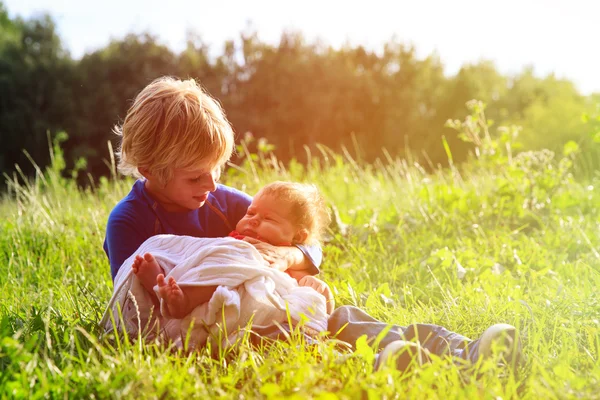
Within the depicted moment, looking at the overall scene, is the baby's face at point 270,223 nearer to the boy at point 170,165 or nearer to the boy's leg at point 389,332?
the boy at point 170,165

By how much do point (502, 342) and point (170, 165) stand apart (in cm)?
165

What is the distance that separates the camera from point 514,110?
18.7 metres

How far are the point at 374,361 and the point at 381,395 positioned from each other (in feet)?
1.37

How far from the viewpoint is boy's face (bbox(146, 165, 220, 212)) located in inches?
113

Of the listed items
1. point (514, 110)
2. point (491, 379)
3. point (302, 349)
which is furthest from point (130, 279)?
point (514, 110)

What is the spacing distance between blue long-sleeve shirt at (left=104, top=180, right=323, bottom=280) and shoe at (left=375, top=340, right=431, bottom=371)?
0.93 m

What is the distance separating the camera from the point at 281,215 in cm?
293

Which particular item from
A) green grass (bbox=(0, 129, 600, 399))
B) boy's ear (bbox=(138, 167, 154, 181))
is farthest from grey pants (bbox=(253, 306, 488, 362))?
boy's ear (bbox=(138, 167, 154, 181))

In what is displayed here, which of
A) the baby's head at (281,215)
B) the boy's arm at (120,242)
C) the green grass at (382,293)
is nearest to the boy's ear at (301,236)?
the baby's head at (281,215)

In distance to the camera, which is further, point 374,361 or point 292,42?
point 292,42

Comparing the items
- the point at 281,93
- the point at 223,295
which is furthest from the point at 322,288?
the point at 281,93

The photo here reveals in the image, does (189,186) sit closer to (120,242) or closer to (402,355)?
(120,242)

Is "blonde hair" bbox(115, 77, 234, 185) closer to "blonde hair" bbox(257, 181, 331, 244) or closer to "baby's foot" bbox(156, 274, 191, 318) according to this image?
"blonde hair" bbox(257, 181, 331, 244)

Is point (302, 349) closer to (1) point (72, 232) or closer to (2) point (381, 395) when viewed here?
(2) point (381, 395)
